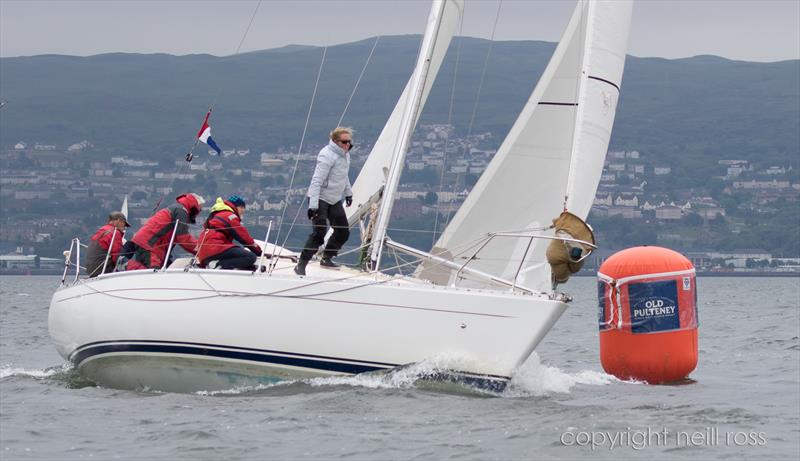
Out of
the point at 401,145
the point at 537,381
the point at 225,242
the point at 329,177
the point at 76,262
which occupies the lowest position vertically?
the point at 537,381

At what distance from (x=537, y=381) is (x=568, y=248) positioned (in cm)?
99

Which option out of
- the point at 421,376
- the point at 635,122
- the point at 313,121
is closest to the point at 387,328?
the point at 421,376

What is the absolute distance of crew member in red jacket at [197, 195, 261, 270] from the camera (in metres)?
10.7

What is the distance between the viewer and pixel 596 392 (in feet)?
37.6

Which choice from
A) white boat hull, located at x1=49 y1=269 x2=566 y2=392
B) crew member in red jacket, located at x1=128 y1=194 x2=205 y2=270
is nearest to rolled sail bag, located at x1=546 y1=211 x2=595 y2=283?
white boat hull, located at x1=49 y1=269 x2=566 y2=392

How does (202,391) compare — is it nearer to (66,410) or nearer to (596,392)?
(66,410)

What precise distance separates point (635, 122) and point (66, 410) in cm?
15203

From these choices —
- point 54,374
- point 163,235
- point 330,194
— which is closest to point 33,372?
point 54,374

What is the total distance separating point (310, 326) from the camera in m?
10.0

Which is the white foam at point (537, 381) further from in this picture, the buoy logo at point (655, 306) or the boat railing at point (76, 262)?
the boat railing at point (76, 262)

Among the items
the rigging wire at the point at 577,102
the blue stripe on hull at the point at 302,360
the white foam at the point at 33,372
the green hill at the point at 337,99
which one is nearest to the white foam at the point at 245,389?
the blue stripe on hull at the point at 302,360

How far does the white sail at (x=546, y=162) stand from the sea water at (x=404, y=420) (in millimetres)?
1180

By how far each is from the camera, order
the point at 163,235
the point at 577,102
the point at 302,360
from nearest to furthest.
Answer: the point at 302,360
the point at 163,235
the point at 577,102

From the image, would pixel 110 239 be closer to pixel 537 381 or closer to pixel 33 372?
pixel 33 372
